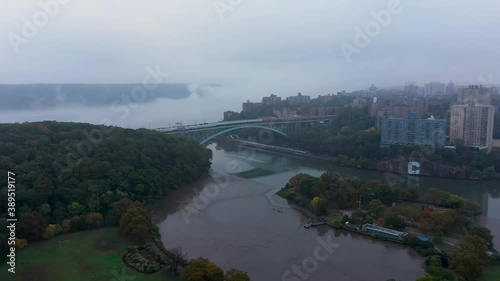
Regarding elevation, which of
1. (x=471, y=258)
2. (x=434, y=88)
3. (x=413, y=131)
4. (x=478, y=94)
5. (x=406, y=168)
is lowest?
(x=406, y=168)

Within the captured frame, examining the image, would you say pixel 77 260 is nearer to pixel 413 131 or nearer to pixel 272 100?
pixel 413 131

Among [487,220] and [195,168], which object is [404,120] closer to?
[487,220]

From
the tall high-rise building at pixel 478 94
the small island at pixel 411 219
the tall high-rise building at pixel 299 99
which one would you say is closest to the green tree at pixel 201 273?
the small island at pixel 411 219

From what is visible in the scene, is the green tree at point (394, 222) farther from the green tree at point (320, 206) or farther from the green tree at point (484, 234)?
the green tree at point (320, 206)

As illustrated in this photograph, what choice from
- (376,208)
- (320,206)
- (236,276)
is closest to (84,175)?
(236,276)

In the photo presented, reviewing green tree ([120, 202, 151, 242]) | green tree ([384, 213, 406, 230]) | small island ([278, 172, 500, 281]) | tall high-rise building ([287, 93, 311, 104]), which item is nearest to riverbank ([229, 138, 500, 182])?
small island ([278, 172, 500, 281])

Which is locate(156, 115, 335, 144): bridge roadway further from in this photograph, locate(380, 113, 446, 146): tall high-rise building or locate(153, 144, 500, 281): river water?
locate(380, 113, 446, 146): tall high-rise building

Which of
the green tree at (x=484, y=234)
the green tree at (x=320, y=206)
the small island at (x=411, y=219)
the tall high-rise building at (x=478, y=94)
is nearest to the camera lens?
the small island at (x=411, y=219)
